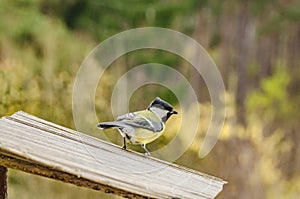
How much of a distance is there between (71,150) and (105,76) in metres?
4.30

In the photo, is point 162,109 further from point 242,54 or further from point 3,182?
point 242,54

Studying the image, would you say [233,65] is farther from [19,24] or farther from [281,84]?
[19,24]

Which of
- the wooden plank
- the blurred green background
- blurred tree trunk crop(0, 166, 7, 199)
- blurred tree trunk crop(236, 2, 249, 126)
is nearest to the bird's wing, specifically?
the wooden plank

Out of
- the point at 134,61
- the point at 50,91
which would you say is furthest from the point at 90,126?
the point at 134,61

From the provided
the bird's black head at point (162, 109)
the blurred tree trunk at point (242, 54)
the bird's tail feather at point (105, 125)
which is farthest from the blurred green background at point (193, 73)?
the bird's tail feather at point (105, 125)

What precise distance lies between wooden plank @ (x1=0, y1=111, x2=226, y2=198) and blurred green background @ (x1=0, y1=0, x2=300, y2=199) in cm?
179

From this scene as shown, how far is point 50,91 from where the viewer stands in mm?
4637

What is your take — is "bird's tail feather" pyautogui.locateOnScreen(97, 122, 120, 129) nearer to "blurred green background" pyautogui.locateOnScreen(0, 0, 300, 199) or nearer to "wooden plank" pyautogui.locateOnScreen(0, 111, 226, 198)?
"wooden plank" pyautogui.locateOnScreen(0, 111, 226, 198)

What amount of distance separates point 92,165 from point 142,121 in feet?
1.62

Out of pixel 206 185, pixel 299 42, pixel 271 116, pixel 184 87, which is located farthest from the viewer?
pixel 299 42

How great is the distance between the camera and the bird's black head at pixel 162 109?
1.79 m

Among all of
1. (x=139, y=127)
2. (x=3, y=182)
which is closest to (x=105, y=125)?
(x=139, y=127)

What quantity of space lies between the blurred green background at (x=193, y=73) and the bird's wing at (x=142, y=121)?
1.56 meters

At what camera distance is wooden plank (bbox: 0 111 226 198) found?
1.17m
